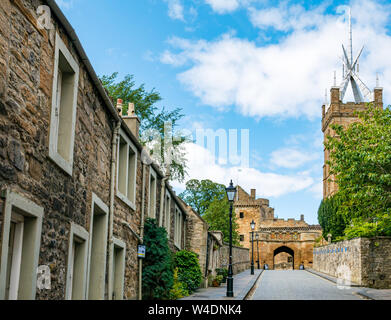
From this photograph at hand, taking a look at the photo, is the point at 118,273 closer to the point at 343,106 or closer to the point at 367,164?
the point at 367,164

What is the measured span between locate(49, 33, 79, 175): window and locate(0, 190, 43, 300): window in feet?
3.74

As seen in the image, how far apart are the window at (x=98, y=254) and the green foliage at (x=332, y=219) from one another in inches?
1351

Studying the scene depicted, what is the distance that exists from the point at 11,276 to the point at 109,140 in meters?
5.06

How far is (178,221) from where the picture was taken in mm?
21875

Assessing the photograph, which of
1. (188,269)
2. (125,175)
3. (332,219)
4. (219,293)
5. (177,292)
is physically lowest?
(219,293)

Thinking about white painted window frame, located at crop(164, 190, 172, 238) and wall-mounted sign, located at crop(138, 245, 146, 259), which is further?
white painted window frame, located at crop(164, 190, 172, 238)

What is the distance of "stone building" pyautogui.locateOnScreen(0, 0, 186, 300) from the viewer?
5645mm

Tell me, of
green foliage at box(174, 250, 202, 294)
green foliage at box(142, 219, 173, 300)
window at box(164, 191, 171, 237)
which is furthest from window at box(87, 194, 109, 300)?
green foliage at box(174, 250, 202, 294)

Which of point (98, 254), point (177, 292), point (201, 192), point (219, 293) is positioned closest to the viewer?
point (98, 254)

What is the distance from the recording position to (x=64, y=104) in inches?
310

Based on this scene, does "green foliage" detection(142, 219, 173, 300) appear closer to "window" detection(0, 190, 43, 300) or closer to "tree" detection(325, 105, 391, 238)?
"tree" detection(325, 105, 391, 238)

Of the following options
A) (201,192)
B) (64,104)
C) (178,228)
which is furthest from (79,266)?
(201,192)

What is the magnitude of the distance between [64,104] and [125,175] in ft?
14.7
